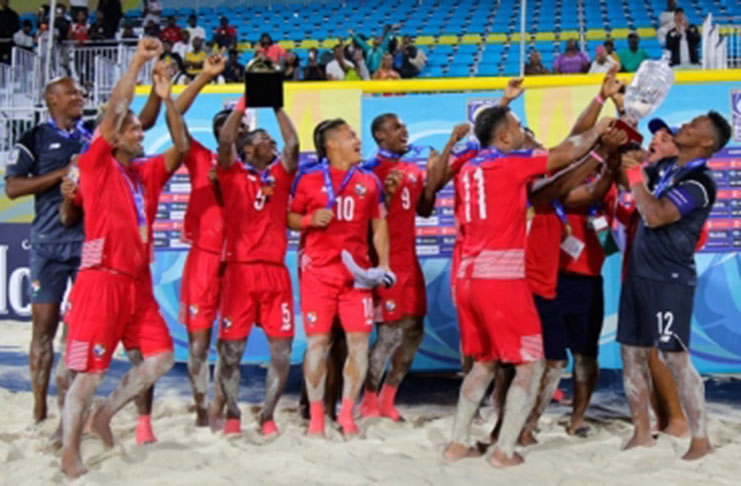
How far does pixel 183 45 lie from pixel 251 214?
42.2ft

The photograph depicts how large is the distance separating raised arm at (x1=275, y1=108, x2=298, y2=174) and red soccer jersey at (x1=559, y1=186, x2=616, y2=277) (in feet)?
6.19

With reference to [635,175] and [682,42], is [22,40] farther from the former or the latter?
[635,175]

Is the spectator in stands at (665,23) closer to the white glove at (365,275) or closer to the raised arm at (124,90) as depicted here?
the white glove at (365,275)

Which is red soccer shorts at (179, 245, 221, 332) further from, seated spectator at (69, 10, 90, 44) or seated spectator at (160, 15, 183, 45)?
seated spectator at (160, 15, 183, 45)

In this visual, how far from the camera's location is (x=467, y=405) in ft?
18.0

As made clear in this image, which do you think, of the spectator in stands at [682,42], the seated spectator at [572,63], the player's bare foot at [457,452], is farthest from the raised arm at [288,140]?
the spectator in stands at [682,42]

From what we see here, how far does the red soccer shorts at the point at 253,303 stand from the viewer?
6184 mm

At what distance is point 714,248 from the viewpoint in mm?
7938

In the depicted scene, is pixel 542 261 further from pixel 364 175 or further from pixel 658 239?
pixel 364 175

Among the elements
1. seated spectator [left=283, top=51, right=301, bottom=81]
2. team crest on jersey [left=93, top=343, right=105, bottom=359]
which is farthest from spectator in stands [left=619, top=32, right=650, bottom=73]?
team crest on jersey [left=93, top=343, right=105, bottom=359]

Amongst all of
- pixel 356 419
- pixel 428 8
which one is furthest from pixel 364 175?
pixel 428 8

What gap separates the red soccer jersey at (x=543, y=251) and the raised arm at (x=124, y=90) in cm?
262

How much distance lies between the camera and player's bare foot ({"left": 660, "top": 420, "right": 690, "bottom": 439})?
6.10 m

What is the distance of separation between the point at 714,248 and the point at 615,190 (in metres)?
2.05
